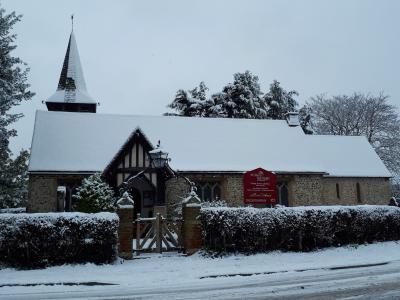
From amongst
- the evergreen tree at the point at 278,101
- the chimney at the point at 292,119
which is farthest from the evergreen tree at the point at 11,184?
the evergreen tree at the point at 278,101

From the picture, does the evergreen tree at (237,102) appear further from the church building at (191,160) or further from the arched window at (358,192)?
the arched window at (358,192)

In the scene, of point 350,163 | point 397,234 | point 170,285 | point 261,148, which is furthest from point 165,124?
point 170,285

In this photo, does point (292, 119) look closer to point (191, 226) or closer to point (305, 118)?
point (305, 118)

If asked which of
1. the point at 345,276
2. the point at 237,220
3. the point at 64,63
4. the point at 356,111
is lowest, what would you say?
the point at 345,276

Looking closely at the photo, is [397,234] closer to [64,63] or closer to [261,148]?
[261,148]

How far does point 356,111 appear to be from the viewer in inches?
1810

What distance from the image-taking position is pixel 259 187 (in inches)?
660

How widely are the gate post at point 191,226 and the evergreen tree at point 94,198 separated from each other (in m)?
4.36

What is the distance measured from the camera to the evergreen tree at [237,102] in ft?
143

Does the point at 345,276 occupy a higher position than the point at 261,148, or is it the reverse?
the point at 261,148

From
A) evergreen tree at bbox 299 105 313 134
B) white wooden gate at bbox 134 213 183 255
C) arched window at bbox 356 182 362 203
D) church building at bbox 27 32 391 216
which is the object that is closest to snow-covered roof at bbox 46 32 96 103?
church building at bbox 27 32 391 216

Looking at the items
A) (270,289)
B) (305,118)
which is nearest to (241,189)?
(270,289)

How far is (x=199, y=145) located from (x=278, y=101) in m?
25.3

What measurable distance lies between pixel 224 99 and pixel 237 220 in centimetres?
3138
